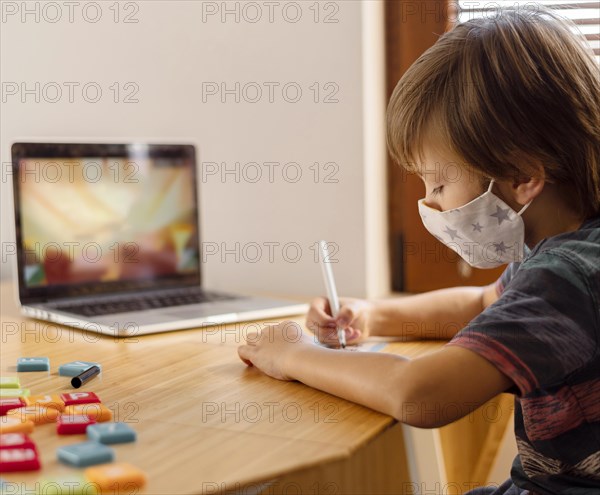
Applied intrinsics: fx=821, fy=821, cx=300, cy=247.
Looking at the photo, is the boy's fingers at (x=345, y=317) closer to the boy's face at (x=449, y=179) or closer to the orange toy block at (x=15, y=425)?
the boy's face at (x=449, y=179)

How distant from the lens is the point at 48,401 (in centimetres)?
73

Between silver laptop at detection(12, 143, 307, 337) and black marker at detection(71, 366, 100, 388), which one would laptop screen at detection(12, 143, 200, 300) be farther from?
black marker at detection(71, 366, 100, 388)

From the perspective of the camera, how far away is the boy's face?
2.66ft

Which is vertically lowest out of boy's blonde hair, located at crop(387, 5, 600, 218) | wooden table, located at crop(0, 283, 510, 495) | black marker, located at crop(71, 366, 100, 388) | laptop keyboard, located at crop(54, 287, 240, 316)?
wooden table, located at crop(0, 283, 510, 495)

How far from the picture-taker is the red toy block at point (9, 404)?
710 millimetres

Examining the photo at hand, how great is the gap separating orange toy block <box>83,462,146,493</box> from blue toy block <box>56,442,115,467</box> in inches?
0.5

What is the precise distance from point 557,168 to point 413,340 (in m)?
0.33

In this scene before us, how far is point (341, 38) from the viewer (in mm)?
1363

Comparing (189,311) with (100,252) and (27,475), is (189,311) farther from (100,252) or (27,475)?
(27,475)

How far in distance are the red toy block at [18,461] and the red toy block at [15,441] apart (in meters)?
0.01

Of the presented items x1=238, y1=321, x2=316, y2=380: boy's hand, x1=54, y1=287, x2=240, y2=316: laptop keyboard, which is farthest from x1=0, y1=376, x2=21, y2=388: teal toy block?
x1=54, y1=287, x2=240, y2=316: laptop keyboard

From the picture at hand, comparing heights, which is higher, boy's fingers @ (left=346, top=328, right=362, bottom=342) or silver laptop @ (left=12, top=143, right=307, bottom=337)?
silver laptop @ (left=12, top=143, right=307, bottom=337)

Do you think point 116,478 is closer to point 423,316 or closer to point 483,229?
point 483,229

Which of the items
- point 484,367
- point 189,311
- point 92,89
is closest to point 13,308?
point 189,311
